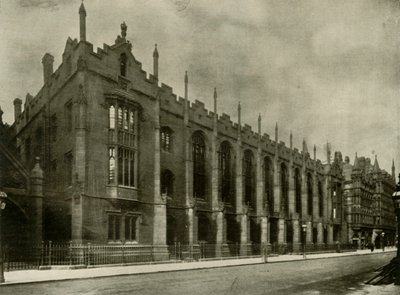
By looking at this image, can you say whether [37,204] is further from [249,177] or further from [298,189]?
[298,189]

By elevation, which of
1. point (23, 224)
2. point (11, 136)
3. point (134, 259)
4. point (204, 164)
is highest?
point (11, 136)

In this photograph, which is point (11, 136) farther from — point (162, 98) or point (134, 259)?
point (134, 259)

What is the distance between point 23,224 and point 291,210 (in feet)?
99.1

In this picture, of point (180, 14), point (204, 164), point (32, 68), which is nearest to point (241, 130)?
point (204, 164)

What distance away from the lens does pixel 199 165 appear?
36.6 metres

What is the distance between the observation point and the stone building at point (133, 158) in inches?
1034

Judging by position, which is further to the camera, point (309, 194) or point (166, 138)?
point (309, 194)

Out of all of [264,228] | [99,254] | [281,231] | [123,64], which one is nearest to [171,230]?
[99,254]

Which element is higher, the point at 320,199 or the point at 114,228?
the point at 320,199

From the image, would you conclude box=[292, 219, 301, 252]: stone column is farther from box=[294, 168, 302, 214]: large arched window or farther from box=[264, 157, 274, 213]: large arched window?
box=[264, 157, 274, 213]: large arched window

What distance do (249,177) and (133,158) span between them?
16.8 meters

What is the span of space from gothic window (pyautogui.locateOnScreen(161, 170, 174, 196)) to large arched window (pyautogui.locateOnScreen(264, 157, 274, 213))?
15.4m

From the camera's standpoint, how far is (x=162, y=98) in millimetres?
31969

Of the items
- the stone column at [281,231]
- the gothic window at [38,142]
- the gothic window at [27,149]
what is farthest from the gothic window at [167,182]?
the stone column at [281,231]
